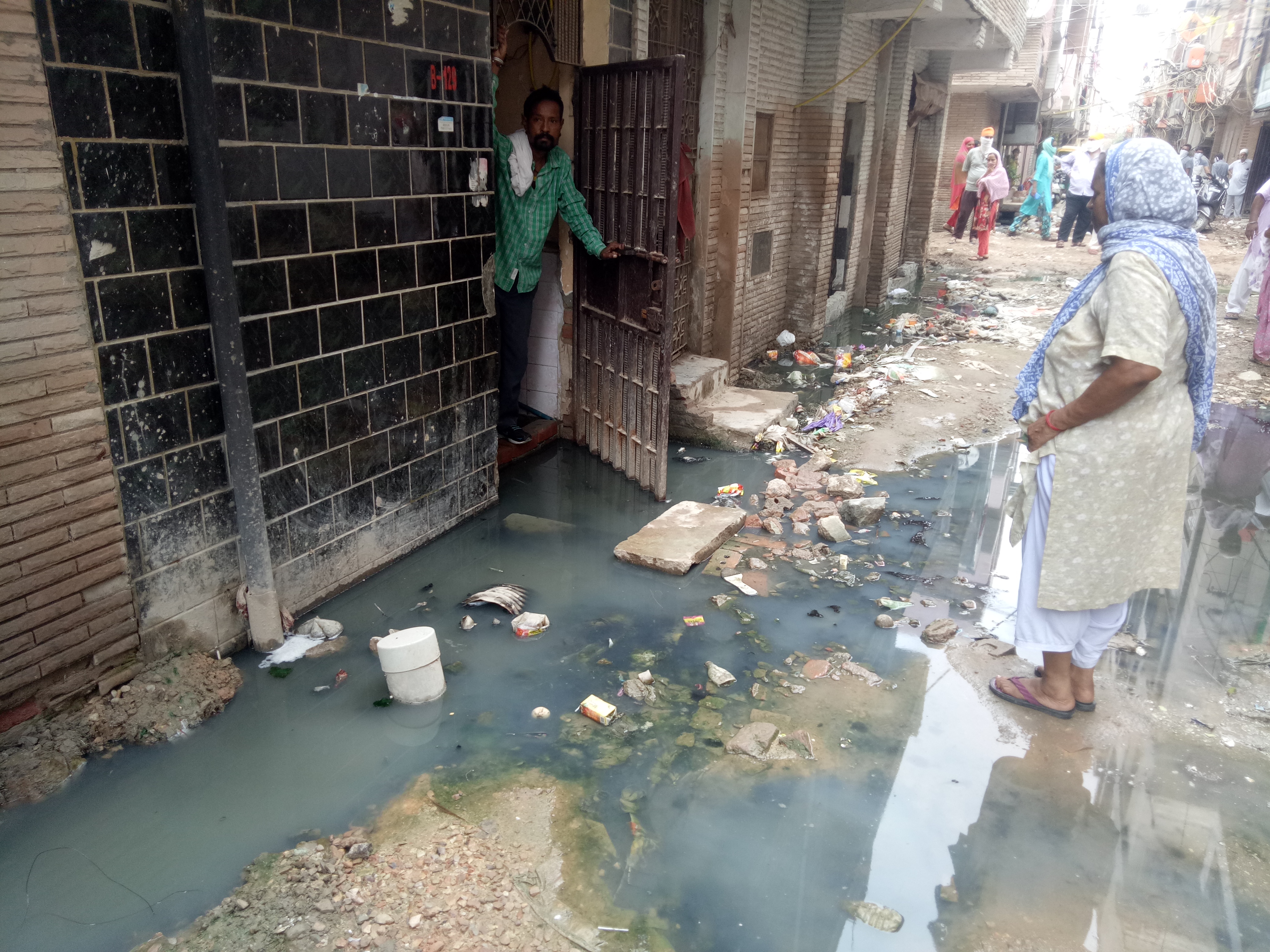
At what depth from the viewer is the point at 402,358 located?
164 inches

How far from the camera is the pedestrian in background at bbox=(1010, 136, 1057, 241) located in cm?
1922

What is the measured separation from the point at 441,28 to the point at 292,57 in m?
0.97

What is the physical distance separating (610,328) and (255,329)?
2.58 meters

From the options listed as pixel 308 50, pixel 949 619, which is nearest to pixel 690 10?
pixel 308 50

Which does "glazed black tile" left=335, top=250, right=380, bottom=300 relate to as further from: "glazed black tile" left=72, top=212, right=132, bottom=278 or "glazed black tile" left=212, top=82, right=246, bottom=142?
"glazed black tile" left=72, top=212, right=132, bottom=278

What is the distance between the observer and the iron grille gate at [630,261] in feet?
15.3

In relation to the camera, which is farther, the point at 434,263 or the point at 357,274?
the point at 434,263

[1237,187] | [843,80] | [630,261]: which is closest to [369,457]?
[630,261]

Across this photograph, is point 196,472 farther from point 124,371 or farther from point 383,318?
point 383,318

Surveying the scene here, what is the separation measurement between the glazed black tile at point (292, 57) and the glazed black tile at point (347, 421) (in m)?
1.34

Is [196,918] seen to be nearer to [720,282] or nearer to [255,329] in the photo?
[255,329]

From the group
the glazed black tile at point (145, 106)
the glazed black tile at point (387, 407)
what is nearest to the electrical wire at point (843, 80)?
the glazed black tile at point (387, 407)

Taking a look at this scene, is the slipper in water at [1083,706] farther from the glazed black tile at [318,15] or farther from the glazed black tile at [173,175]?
the glazed black tile at [318,15]

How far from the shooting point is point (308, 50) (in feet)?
11.1
